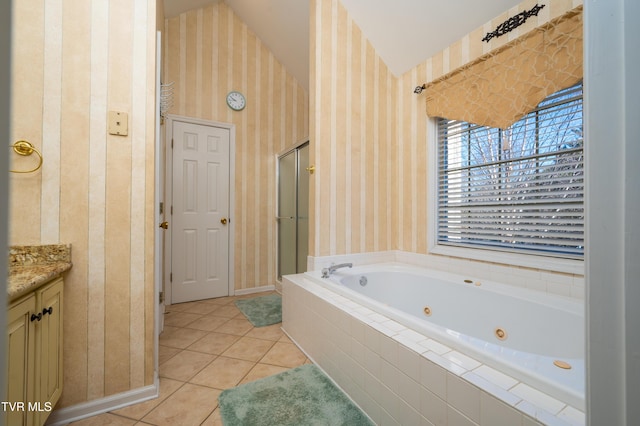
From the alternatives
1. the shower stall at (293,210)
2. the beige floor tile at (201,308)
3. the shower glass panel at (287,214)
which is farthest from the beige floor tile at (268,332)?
the shower glass panel at (287,214)

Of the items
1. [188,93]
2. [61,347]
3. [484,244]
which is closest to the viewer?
[61,347]

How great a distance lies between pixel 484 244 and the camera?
6.31ft

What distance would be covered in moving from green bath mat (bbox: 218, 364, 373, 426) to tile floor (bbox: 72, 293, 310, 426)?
0.07 m

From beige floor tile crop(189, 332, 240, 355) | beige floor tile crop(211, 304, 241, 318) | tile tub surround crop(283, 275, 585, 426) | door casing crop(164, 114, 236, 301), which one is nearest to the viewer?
tile tub surround crop(283, 275, 585, 426)

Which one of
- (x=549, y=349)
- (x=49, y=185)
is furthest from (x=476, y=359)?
(x=49, y=185)

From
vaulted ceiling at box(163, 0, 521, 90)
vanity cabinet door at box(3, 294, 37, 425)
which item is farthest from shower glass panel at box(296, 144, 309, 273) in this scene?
vanity cabinet door at box(3, 294, 37, 425)

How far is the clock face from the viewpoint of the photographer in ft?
10.4

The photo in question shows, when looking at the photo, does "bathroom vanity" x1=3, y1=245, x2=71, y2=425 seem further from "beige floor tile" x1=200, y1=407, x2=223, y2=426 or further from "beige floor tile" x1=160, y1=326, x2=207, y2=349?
"beige floor tile" x1=160, y1=326, x2=207, y2=349

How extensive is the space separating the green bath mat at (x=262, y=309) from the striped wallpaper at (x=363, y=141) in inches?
30.0

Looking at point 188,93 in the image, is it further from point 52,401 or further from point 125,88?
point 52,401

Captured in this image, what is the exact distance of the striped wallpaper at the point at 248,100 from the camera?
2967mm

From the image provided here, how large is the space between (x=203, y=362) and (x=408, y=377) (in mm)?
1328

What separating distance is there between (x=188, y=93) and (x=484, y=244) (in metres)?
3.25

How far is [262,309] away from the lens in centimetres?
264
